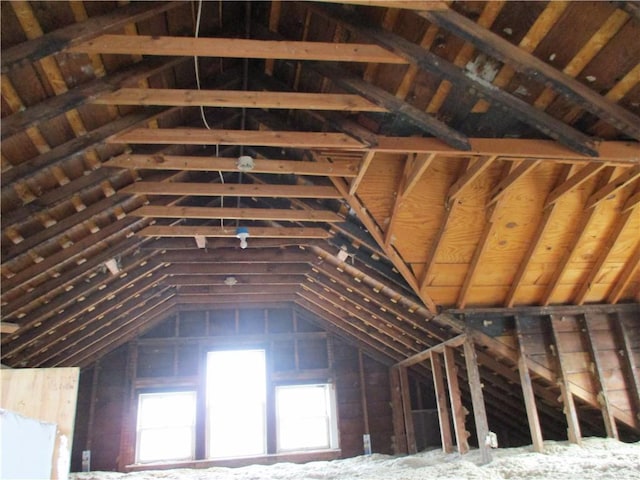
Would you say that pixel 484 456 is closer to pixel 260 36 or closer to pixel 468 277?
pixel 468 277

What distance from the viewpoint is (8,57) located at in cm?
279

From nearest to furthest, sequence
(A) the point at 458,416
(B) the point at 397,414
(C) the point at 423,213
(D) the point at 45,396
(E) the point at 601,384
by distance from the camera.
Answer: (D) the point at 45,396 → (C) the point at 423,213 → (E) the point at 601,384 → (A) the point at 458,416 → (B) the point at 397,414

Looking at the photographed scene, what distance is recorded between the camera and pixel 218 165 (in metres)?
4.40

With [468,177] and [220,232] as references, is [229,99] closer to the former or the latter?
[468,177]

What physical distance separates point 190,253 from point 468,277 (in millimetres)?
3792

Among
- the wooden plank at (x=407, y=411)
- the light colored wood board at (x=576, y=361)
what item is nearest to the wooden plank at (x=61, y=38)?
the light colored wood board at (x=576, y=361)

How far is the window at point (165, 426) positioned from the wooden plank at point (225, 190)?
19.0ft

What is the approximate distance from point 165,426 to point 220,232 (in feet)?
16.6

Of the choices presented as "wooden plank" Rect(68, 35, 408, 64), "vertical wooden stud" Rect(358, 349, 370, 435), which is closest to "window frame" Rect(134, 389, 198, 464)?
"vertical wooden stud" Rect(358, 349, 370, 435)

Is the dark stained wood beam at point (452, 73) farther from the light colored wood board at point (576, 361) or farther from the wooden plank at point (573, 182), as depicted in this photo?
the light colored wood board at point (576, 361)

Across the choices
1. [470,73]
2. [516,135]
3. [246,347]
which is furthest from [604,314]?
[246,347]

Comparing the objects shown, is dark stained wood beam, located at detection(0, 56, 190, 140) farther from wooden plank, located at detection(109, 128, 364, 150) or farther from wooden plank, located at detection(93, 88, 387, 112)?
wooden plank, located at detection(109, 128, 364, 150)

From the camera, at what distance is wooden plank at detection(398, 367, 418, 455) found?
9.15 meters

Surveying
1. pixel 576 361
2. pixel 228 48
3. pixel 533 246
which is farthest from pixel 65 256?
pixel 576 361
